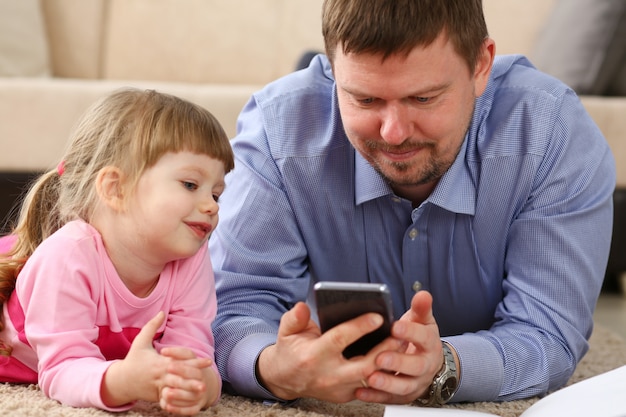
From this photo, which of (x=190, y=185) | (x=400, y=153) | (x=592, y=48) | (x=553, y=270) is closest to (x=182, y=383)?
(x=190, y=185)

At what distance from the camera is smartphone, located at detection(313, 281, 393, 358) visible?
43.6 inches

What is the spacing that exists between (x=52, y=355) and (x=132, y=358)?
13 cm

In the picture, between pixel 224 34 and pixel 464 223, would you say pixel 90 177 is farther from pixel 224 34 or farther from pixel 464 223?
pixel 224 34

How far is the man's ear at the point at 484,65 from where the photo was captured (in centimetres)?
149

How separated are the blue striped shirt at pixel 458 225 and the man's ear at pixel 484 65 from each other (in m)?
0.07

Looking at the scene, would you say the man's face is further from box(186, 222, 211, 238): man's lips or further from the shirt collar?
box(186, 222, 211, 238): man's lips

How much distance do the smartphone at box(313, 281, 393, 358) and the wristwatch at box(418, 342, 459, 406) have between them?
5.8 inches

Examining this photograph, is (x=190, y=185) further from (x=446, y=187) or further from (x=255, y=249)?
(x=446, y=187)

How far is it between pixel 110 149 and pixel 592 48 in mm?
1817

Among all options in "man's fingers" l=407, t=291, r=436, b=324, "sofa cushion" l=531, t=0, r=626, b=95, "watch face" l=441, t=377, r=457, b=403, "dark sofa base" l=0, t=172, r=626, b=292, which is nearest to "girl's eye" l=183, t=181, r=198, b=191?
"man's fingers" l=407, t=291, r=436, b=324

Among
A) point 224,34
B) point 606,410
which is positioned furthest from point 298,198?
point 224,34

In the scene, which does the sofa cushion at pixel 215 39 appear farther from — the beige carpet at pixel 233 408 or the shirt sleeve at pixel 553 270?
the beige carpet at pixel 233 408

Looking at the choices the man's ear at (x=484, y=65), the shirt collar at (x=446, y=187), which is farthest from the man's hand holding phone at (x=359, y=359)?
the man's ear at (x=484, y=65)

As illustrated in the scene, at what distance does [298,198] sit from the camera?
1568 millimetres
